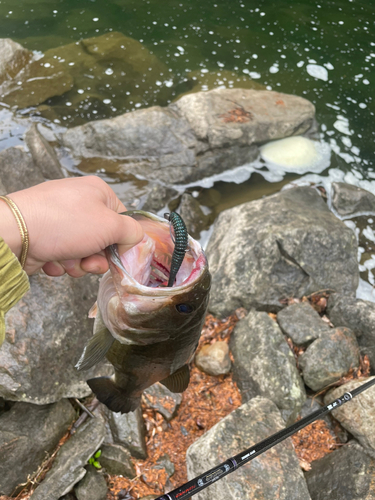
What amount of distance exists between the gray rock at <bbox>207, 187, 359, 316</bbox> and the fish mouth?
104 inches

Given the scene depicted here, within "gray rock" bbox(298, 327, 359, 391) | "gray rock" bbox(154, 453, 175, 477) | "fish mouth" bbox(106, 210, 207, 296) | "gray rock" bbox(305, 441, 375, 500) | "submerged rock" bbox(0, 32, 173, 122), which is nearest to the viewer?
"fish mouth" bbox(106, 210, 207, 296)

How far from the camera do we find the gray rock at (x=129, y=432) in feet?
10.9

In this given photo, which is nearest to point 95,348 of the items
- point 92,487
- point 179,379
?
point 179,379

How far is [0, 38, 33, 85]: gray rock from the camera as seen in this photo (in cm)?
736

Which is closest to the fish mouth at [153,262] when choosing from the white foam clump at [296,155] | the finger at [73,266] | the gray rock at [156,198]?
the finger at [73,266]

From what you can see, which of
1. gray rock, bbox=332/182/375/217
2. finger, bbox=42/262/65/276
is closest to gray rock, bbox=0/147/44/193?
finger, bbox=42/262/65/276

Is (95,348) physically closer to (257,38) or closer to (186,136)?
(186,136)

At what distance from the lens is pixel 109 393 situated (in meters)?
2.26

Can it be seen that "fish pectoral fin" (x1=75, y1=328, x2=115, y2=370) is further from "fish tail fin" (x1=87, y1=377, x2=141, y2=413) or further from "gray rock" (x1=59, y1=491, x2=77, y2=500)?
"gray rock" (x1=59, y1=491, x2=77, y2=500)

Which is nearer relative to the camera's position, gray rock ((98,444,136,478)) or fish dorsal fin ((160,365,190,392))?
fish dorsal fin ((160,365,190,392))

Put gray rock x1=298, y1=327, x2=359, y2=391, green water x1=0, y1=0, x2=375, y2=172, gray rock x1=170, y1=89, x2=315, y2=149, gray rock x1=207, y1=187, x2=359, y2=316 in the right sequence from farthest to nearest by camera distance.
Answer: green water x1=0, y1=0, x2=375, y2=172 < gray rock x1=170, y1=89, x2=315, y2=149 < gray rock x1=207, y1=187, x2=359, y2=316 < gray rock x1=298, y1=327, x2=359, y2=391

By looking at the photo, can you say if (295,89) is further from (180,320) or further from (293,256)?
(180,320)

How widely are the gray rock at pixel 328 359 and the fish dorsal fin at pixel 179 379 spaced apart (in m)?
1.89

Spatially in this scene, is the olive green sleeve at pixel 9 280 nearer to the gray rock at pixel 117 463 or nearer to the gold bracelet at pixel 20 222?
the gold bracelet at pixel 20 222
